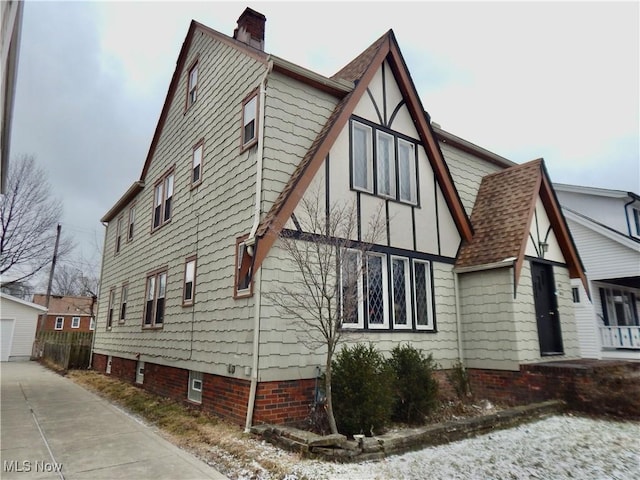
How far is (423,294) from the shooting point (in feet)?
32.9

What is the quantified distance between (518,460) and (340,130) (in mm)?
6411

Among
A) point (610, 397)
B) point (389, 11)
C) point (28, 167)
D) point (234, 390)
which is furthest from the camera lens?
point (28, 167)

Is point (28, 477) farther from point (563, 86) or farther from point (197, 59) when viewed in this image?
point (563, 86)

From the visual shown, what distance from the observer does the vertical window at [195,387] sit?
9.25m

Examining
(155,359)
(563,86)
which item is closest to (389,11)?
(563,86)

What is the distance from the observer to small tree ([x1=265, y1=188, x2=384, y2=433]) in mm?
6523

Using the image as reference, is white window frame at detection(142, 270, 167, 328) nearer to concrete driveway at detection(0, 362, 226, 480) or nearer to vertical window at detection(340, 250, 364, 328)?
concrete driveway at detection(0, 362, 226, 480)

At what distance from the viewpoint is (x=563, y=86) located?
55.4ft

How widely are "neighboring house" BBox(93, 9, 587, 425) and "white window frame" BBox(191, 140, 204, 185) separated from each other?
6cm

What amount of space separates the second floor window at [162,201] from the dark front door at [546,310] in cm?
1059

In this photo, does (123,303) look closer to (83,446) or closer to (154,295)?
(154,295)

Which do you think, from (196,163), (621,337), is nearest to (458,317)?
(196,163)

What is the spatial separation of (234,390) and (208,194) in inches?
193

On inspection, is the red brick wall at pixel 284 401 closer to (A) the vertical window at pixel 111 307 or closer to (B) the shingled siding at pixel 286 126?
(B) the shingled siding at pixel 286 126
